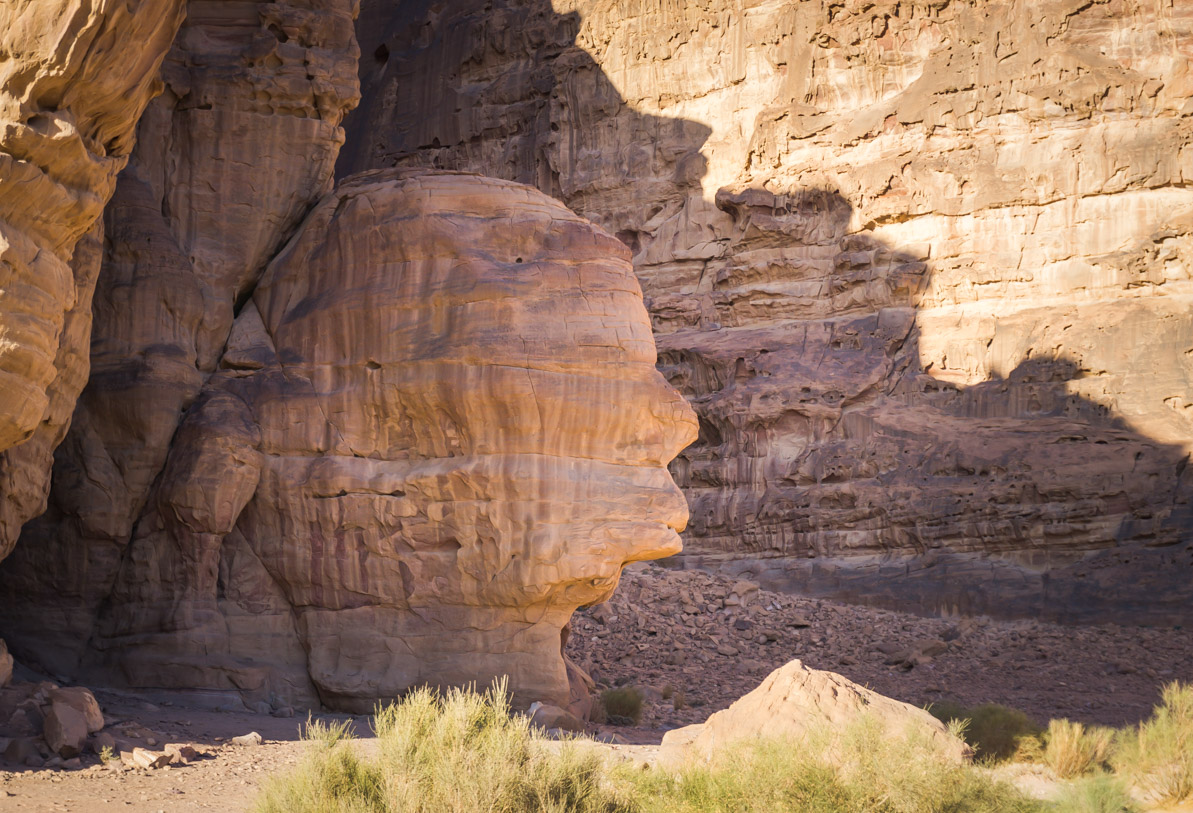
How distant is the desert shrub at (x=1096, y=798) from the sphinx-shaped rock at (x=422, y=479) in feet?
17.5

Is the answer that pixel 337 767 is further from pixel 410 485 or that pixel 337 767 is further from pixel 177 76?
pixel 177 76

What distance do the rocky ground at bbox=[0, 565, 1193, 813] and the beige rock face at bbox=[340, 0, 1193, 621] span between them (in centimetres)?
321

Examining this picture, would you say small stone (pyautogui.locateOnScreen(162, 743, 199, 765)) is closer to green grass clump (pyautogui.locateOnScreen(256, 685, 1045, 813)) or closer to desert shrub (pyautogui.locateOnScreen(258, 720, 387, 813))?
green grass clump (pyautogui.locateOnScreen(256, 685, 1045, 813))

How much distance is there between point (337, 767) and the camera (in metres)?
7.67

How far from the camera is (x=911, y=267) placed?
1227 inches

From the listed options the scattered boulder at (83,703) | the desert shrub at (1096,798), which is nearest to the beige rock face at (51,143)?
the scattered boulder at (83,703)

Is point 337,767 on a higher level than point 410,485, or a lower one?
lower

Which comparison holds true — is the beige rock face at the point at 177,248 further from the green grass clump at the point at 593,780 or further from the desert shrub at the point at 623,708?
the desert shrub at the point at 623,708

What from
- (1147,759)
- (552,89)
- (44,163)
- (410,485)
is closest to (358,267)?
(410,485)

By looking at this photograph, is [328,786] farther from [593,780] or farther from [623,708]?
[623,708]

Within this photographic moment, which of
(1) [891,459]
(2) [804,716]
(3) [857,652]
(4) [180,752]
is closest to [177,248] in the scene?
(4) [180,752]

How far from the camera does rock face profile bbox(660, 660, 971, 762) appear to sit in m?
9.41

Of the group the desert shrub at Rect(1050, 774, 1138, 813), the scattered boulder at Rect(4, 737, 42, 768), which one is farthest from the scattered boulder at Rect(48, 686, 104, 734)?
the desert shrub at Rect(1050, 774, 1138, 813)

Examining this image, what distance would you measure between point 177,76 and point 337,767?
11.6 metres
